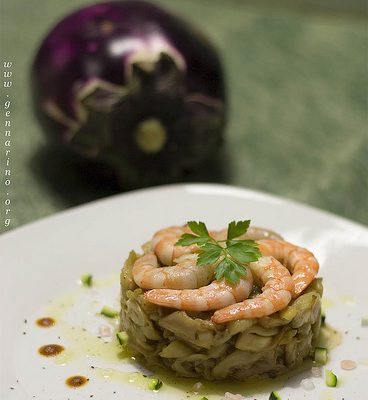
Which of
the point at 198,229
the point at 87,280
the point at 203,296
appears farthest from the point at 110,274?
the point at 203,296

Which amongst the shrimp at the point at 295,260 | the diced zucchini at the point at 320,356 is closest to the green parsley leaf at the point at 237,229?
the shrimp at the point at 295,260

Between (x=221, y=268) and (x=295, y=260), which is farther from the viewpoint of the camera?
(x=295, y=260)

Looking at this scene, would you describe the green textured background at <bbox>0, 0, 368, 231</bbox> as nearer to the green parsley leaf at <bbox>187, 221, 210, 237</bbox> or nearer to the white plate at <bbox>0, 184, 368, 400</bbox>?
the white plate at <bbox>0, 184, 368, 400</bbox>

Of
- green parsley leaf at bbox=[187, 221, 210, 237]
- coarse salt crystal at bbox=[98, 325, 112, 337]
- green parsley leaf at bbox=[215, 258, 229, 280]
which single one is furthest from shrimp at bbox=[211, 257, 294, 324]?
coarse salt crystal at bbox=[98, 325, 112, 337]

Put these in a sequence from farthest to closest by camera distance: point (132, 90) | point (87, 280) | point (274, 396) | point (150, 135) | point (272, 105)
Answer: point (272, 105), point (150, 135), point (132, 90), point (87, 280), point (274, 396)

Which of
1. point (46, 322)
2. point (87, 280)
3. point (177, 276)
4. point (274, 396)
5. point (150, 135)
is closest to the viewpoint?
point (274, 396)

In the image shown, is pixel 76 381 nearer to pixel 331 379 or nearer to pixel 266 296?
pixel 266 296
